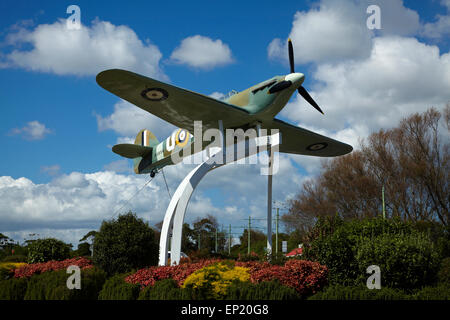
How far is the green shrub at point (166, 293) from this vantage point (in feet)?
26.6

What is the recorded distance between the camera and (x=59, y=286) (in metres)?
9.31

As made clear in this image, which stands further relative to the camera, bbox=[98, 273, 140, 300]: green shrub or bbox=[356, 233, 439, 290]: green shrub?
bbox=[356, 233, 439, 290]: green shrub

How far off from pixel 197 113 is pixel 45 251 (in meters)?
9.38

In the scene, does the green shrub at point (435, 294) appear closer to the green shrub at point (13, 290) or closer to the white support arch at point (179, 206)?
the white support arch at point (179, 206)

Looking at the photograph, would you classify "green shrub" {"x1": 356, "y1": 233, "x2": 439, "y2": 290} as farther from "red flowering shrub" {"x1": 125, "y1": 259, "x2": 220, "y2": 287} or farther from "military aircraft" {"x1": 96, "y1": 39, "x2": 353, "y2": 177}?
"military aircraft" {"x1": 96, "y1": 39, "x2": 353, "y2": 177}

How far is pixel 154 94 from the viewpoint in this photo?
44.9ft

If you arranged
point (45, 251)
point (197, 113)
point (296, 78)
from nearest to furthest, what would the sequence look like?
1. point (296, 78)
2. point (197, 113)
3. point (45, 251)

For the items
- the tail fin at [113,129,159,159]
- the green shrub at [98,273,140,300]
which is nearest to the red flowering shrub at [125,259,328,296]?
the green shrub at [98,273,140,300]

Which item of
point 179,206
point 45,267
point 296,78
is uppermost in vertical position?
point 296,78

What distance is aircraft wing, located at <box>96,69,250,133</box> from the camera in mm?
12516

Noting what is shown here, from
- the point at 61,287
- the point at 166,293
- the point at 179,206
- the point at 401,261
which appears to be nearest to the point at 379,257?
the point at 401,261

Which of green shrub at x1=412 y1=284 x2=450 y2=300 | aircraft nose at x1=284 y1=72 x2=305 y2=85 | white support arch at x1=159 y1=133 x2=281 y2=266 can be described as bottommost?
green shrub at x1=412 y1=284 x2=450 y2=300

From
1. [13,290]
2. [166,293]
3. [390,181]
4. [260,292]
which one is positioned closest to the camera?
[260,292]

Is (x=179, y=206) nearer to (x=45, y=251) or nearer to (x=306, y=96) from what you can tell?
(x=45, y=251)
